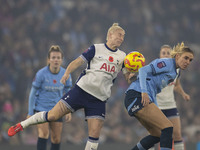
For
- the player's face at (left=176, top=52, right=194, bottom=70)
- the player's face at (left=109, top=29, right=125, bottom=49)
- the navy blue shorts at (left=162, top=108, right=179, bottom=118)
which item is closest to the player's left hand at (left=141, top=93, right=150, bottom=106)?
the player's face at (left=176, top=52, right=194, bottom=70)

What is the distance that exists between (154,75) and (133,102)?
20.1 inches

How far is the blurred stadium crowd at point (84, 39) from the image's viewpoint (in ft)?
36.6

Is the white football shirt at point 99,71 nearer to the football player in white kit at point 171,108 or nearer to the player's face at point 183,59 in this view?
the player's face at point 183,59

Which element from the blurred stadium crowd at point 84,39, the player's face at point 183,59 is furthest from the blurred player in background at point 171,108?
the blurred stadium crowd at point 84,39

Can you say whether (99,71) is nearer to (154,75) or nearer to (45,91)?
(154,75)

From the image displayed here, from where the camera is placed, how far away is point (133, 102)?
5.62 m

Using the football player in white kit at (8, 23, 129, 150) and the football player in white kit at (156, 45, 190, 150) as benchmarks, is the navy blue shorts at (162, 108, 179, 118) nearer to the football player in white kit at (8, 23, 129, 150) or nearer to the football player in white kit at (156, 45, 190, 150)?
the football player in white kit at (156, 45, 190, 150)

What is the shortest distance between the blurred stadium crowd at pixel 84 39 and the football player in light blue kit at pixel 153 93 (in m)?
4.99

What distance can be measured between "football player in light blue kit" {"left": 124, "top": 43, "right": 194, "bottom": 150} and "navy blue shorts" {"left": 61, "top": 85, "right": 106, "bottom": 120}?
0.46 metres

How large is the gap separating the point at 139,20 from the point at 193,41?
7.62 ft

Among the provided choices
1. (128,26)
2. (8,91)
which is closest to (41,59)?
(8,91)

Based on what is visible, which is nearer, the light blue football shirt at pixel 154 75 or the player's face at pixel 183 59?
the light blue football shirt at pixel 154 75

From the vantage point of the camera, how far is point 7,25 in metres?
12.5

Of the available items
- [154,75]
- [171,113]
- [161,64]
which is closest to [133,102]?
[154,75]
